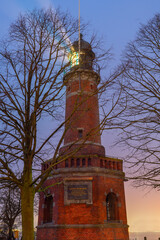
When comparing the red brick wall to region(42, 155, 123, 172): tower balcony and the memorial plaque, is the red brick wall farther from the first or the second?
region(42, 155, 123, 172): tower balcony

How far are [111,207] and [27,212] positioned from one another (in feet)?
43.0

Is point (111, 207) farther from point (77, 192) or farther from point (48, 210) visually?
point (48, 210)

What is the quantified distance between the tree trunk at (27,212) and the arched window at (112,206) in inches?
496

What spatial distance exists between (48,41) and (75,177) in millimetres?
11874

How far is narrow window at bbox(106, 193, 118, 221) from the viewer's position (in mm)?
18439

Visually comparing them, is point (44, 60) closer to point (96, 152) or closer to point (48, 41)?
point (48, 41)

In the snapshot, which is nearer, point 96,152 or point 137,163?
point 137,163

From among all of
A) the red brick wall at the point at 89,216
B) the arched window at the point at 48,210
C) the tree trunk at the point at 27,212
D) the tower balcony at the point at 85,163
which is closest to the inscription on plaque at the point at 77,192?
the red brick wall at the point at 89,216

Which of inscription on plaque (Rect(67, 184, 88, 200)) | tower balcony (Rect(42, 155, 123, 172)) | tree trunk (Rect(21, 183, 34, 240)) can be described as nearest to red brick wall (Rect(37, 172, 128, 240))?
inscription on plaque (Rect(67, 184, 88, 200))

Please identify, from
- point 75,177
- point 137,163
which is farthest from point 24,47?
point 75,177

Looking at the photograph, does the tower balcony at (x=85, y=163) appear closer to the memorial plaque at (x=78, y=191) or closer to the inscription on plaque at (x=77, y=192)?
the memorial plaque at (x=78, y=191)

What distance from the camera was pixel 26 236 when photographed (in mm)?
7059

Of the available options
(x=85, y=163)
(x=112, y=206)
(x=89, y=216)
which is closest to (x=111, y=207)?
(x=112, y=206)

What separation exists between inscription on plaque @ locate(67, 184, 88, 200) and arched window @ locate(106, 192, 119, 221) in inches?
104
